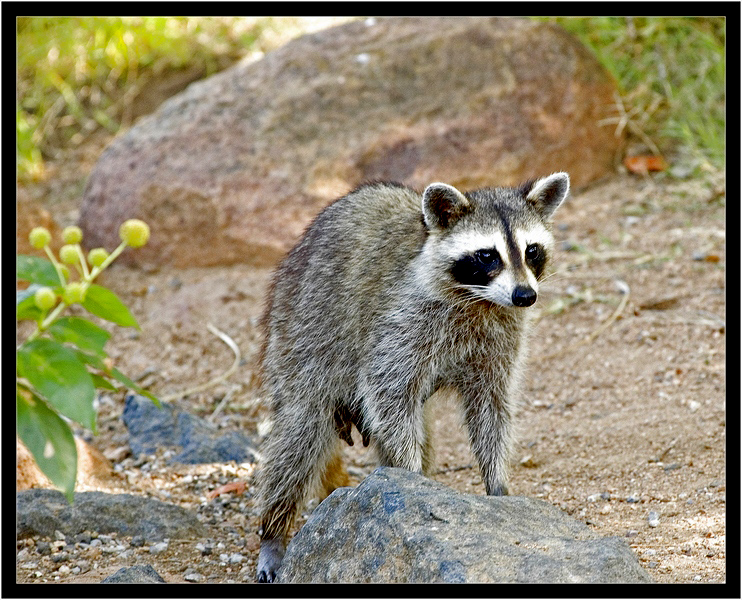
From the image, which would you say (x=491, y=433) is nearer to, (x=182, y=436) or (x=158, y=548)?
(x=158, y=548)

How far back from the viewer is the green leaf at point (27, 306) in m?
2.31

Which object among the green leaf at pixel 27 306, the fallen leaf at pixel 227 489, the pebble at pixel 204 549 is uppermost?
the green leaf at pixel 27 306

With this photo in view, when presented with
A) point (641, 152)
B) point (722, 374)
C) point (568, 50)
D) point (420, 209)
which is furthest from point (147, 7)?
point (641, 152)

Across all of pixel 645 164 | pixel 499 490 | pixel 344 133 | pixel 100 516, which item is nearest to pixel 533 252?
pixel 499 490

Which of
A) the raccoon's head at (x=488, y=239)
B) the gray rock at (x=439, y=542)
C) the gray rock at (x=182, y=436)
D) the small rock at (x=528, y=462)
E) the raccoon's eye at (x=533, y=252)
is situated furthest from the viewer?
the gray rock at (x=182, y=436)

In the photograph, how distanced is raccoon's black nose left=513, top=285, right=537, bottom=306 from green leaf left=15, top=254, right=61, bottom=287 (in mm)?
1724

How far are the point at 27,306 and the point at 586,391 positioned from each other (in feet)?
→ 11.9

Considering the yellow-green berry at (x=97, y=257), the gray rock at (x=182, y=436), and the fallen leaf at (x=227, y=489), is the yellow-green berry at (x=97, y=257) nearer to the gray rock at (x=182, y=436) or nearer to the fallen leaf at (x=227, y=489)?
the fallen leaf at (x=227, y=489)

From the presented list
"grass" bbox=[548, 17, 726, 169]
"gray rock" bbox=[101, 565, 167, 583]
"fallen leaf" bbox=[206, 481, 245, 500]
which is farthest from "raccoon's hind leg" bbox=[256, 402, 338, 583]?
"grass" bbox=[548, 17, 726, 169]

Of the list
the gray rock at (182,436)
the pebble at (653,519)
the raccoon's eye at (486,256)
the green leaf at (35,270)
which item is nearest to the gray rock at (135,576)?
the green leaf at (35,270)

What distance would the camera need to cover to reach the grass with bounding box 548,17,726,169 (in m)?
7.25

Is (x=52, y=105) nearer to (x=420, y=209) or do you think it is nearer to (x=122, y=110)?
(x=122, y=110)

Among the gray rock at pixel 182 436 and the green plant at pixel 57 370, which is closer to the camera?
the green plant at pixel 57 370

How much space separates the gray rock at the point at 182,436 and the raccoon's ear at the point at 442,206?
1923 mm
